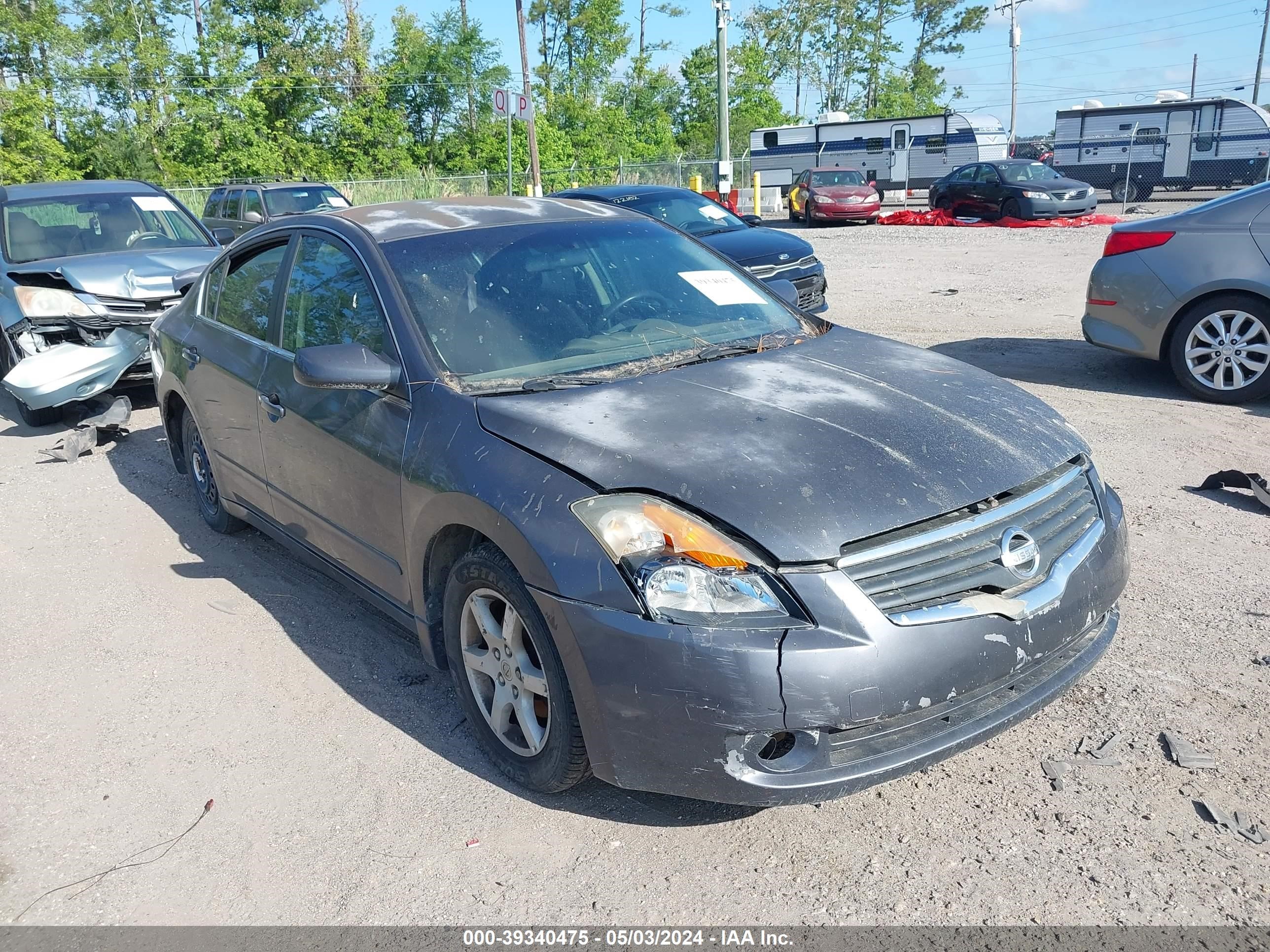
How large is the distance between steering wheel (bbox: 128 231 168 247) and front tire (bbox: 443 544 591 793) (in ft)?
24.6

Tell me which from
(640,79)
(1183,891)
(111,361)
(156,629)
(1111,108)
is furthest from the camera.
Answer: (640,79)

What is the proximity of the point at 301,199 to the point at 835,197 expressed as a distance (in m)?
13.7

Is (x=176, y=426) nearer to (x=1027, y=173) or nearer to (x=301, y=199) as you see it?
(x=301, y=199)

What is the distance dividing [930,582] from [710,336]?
1.56m

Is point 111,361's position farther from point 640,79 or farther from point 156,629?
point 640,79

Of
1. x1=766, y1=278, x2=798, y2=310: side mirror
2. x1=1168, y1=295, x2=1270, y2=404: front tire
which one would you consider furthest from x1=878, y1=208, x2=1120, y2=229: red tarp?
x1=766, y1=278, x2=798, y2=310: side mirror

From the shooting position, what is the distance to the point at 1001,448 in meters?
3.00

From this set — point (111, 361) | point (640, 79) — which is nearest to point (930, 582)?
point (111, 361)

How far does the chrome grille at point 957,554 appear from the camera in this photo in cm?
256

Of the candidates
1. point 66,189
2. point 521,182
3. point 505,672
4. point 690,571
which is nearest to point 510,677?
point 505,672

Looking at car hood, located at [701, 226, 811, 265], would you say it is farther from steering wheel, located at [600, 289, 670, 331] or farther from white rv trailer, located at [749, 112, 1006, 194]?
white rv trailer, located at [749, 112, 1006, 194]

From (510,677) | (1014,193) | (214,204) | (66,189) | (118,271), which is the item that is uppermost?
(66,189)

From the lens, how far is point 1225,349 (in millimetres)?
6957

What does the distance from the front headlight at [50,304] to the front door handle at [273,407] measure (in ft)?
16.0
